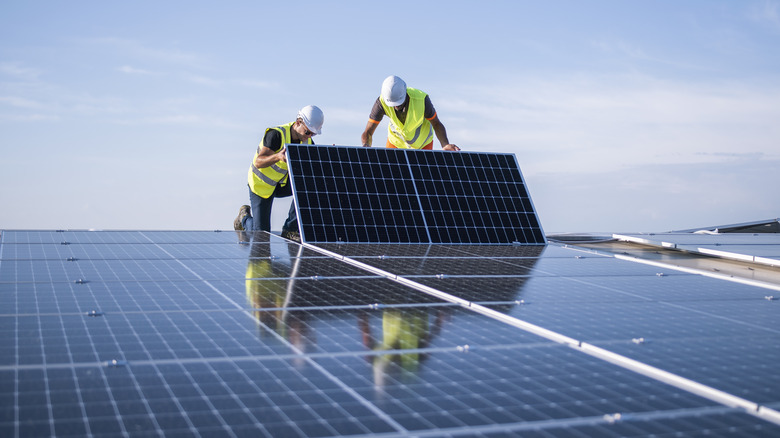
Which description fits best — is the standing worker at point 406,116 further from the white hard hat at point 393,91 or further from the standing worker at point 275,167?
the standing worker at point 275,167

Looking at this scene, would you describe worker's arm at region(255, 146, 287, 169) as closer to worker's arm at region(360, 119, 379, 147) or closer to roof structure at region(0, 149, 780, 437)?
worker's arm at region(360, 119, 379, 147)

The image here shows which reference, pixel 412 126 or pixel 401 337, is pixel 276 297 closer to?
pixel 401 337

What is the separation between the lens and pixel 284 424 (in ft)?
10.8

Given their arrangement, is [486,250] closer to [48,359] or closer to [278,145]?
[278,145]

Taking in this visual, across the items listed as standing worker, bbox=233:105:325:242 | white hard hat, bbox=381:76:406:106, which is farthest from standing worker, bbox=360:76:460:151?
standing worker, bbox=233:105:325:242

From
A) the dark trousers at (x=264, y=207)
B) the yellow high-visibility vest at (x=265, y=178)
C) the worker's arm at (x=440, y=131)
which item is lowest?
the dark trousers at (x=264, y=207)

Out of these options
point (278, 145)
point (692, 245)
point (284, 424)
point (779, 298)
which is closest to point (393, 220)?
point (278, 145)

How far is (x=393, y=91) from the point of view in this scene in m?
12.6

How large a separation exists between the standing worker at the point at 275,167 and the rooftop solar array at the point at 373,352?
15.9ft

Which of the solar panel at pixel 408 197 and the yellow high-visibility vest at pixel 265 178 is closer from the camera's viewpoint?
the solar panel at pixel 408 197

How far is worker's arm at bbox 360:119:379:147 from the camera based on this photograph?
12938mm

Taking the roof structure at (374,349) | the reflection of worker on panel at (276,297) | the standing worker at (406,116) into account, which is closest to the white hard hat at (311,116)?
the standing worker at (406,116)

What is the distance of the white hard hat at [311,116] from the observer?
12.7 metres

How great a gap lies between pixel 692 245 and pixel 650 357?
758 centimetres
